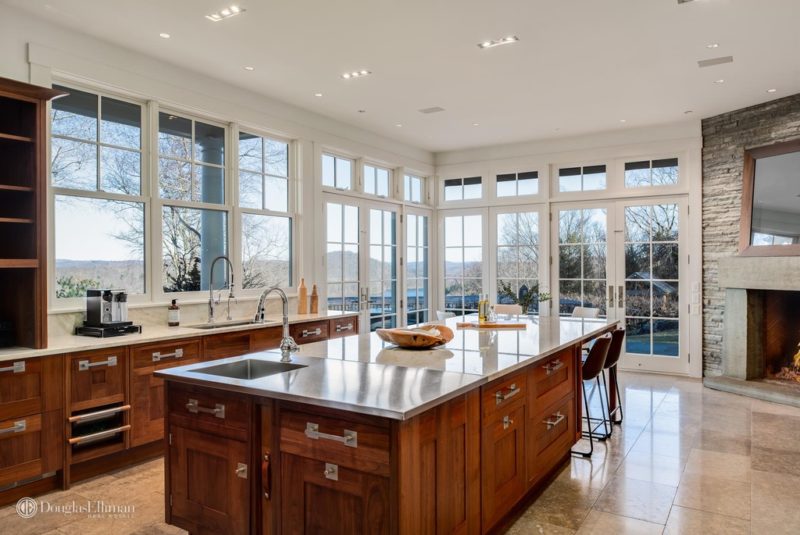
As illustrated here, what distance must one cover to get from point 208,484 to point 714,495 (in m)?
2.93

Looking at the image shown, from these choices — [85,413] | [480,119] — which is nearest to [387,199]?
[480,119]

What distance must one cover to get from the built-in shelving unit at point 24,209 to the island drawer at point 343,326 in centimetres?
259

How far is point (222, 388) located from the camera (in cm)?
228

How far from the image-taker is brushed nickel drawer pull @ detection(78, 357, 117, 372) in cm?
338

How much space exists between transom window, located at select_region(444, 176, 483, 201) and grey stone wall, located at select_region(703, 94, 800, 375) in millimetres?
3039

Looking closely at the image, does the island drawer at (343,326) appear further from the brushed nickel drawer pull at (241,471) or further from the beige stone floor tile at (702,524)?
the beige stone floor tile at (702,524)

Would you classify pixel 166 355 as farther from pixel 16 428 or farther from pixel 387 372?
pixel 387 372

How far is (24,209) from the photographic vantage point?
338 cm

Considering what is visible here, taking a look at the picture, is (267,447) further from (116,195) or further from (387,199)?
(387,199)

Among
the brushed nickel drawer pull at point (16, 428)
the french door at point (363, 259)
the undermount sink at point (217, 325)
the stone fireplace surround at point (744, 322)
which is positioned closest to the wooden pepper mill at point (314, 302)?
the french door at point (363, 259)

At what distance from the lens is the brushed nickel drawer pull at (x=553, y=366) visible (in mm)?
3241

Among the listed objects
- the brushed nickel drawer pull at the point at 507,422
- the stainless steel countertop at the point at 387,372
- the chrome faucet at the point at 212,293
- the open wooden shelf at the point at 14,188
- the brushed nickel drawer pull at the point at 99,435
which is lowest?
the brushed nickel drawer pull at the point at 99,435

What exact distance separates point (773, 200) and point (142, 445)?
21.5ft

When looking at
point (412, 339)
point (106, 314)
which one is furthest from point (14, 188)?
point (412, 339)
